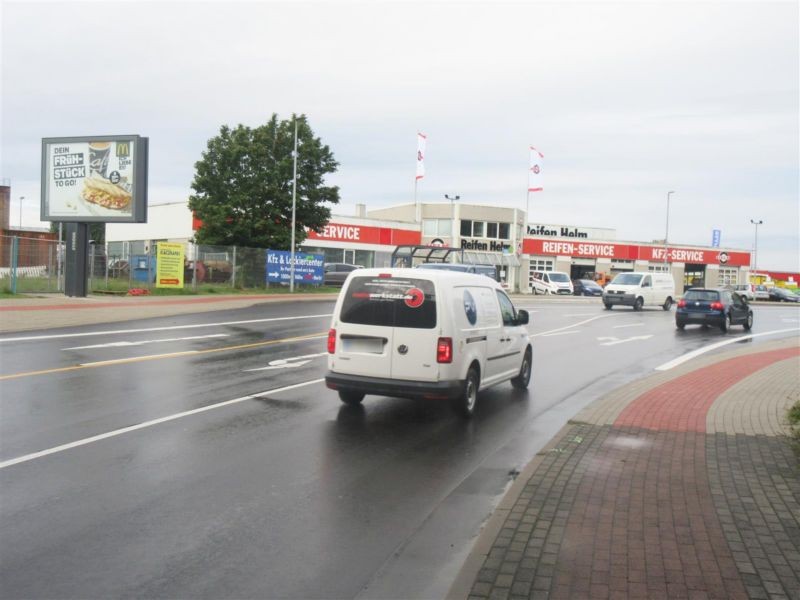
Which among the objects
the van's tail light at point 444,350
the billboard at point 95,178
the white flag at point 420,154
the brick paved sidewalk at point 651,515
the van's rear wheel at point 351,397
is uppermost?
the white flag at point 420,154

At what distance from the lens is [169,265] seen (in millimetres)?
33562

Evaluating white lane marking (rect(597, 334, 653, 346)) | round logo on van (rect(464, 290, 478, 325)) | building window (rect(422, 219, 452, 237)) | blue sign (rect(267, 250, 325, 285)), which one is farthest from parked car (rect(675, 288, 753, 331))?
building window (rect(422, 219, 452, 237))

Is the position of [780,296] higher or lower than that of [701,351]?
higher

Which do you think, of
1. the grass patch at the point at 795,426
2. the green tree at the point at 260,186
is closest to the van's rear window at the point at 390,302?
the grass patch at the point at 795,426

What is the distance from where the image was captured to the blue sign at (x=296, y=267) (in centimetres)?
4019

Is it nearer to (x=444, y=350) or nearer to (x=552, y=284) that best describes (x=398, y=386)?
(x=444, y=350)

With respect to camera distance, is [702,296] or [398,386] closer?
[398,386]

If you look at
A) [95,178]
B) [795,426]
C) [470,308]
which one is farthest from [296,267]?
[795,426]

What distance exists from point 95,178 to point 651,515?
28.3m

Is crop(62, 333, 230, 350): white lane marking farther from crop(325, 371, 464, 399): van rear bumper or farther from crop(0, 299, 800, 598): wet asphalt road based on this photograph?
crop(325, 371, 464, 399): van rear bumper

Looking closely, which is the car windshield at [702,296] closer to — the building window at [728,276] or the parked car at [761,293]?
the parked car at [761,293]

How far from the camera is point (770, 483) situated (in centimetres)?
654

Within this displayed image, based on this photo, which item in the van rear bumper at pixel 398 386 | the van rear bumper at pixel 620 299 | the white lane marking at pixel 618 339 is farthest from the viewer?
the van rear bumper at pixel 620 299

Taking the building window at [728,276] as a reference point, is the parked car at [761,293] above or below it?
below
